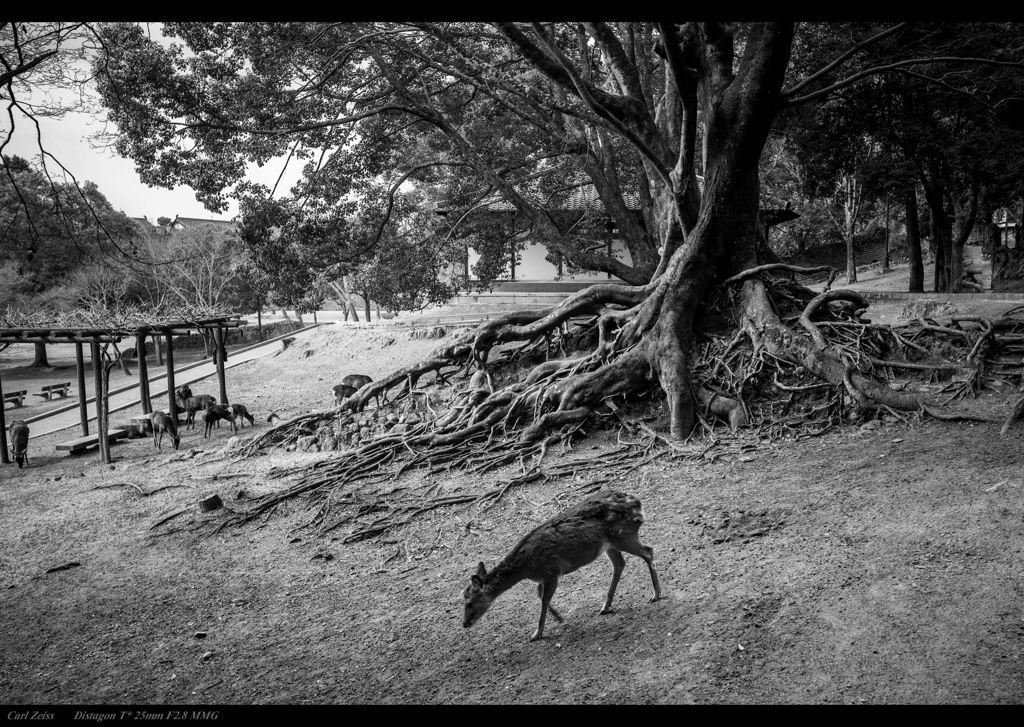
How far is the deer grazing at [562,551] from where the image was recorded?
4.11m

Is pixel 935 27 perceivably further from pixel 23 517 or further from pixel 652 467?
pixel 23 517

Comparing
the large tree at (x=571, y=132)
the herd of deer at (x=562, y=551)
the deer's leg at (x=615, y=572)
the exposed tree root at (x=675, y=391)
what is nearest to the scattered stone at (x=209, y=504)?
the exposed tree root at (x=675, y=391)

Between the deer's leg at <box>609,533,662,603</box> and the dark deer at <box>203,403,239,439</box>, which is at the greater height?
the deer's leg at <box>609,533,662,603</box>

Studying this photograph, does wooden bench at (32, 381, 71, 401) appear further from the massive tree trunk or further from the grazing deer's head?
the massive tree trunk

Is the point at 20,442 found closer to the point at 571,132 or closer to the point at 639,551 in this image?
the point at 571,132

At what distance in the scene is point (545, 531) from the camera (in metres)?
4.29

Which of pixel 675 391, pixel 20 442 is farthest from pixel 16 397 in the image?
pixel 675 391

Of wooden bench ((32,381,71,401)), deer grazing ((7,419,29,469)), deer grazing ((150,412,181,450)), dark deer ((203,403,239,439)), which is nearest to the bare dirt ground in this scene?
deer grazing ((150,412,181,450))

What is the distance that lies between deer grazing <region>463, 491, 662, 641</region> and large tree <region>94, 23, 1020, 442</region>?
13.2 feet

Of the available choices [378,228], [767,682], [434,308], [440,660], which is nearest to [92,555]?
[440,660]

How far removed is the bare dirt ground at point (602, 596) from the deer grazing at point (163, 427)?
442 cm

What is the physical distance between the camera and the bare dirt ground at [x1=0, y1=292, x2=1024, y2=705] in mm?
3666

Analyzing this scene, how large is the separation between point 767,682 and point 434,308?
2457 cm

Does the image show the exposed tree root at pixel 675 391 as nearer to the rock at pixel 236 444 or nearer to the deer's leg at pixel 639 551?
the rock at pixel 236 444
